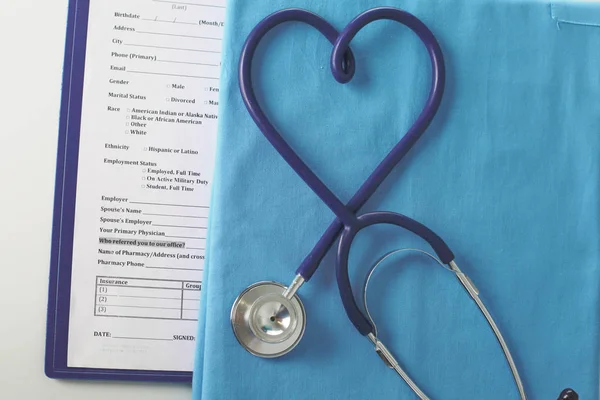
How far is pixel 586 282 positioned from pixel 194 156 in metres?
0.47

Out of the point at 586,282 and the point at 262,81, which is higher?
the point at 262,81

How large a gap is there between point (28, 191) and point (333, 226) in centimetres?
37

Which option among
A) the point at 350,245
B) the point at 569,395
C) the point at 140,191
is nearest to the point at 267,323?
the point at 350,245

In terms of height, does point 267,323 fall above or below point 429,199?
below

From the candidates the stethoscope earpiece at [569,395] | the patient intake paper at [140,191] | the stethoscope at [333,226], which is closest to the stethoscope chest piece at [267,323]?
the stethoscope at [333,226]

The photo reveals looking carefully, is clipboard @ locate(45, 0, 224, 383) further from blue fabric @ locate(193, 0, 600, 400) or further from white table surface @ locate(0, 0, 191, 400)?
blue fabric @ locate(193, 0, 600, 400)

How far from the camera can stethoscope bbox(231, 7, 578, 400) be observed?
597mm

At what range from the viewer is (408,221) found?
60cm

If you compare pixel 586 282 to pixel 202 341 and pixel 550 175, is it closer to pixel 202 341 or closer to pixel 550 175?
pixel 550 175

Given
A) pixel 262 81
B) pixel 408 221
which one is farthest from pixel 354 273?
pixel 262 81

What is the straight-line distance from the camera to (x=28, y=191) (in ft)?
2.30

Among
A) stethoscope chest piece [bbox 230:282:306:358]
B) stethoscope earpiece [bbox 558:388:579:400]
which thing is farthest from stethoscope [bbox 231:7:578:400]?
stethoscope earpiece [bbox 558:388:579:400]

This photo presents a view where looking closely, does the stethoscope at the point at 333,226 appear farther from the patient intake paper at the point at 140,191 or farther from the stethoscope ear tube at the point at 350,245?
the patient intake paper at the point at 140,191

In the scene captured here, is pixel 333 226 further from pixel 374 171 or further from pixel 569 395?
pixel 569 395
